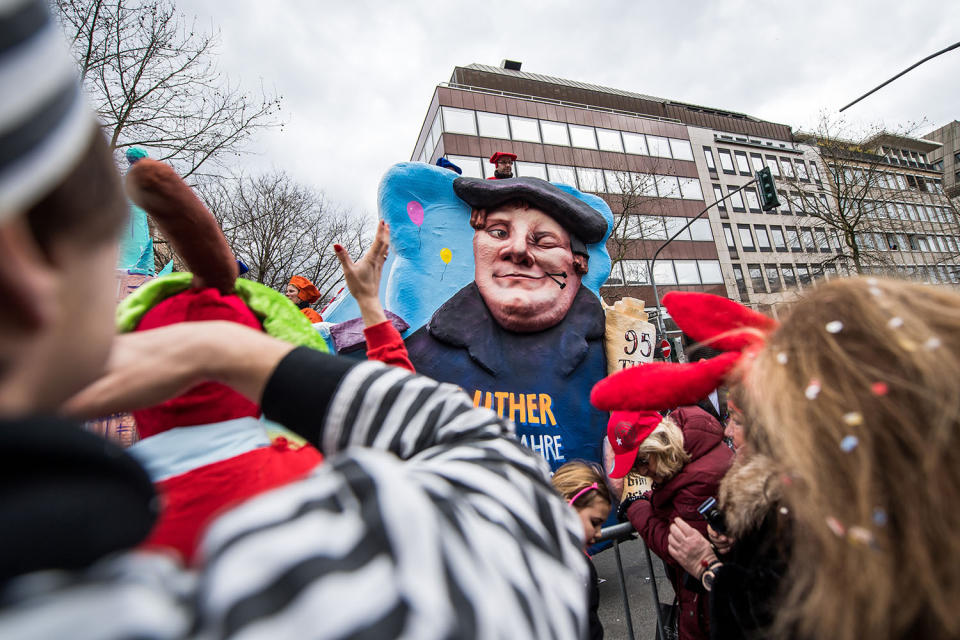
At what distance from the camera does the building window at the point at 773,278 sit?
1135 inches

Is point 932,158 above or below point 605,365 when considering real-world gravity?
above

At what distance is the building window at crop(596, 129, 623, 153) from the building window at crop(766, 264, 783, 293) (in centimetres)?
1198

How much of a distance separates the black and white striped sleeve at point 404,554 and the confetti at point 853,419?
1.36ft

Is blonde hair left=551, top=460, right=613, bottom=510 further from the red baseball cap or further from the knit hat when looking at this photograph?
the knit hat

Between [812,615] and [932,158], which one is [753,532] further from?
[932,158]

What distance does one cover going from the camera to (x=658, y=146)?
2680 centimetres

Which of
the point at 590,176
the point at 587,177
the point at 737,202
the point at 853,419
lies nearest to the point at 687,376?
the point at 853,419

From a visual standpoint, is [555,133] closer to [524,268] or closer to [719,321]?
[524,268]

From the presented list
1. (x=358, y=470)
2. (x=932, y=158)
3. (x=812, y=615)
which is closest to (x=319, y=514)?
(x=358, y=470)

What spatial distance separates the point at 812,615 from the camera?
71cm

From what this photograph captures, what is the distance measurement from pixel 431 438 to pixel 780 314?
755mm

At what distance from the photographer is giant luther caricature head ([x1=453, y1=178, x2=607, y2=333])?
319 cm

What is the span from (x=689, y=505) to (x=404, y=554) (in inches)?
90.5

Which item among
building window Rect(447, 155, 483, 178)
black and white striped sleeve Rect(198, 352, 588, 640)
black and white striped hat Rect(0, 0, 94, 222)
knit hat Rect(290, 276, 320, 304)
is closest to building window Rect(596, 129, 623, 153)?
building window Rect(447, 155, 483, 178)
